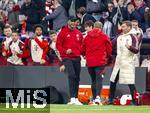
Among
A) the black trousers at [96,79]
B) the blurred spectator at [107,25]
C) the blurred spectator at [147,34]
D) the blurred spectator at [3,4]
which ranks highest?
the blurred spectator at [3,4]

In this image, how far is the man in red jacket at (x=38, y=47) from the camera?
79.2 feet

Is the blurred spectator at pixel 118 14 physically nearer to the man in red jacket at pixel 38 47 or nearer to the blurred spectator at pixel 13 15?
the man in red jacket at pixel 38 47

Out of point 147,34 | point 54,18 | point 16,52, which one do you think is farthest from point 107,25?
point 16,52

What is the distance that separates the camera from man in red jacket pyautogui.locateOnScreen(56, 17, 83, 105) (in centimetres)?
2169

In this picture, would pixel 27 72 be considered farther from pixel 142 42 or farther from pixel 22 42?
pixel 142 42

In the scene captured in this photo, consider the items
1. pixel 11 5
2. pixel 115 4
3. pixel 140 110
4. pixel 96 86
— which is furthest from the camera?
pixel 11 5

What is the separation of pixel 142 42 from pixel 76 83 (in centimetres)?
371

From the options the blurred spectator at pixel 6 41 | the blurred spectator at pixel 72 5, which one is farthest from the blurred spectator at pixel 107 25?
the blurred spectator at pixel 6 41

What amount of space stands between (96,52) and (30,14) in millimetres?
6788

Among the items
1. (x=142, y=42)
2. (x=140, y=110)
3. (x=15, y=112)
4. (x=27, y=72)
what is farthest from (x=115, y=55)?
(x=15, y=112)

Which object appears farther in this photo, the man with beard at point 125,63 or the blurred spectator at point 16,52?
the blurred spectator at point 16,52

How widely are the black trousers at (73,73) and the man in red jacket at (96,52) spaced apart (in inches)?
12.6

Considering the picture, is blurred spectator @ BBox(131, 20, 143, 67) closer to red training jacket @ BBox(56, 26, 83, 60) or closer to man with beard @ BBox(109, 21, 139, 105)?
man with beard @ BBox(109, 21, 139, 105)

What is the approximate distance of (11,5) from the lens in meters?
29.5
